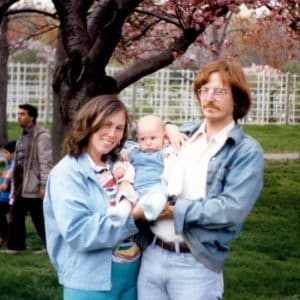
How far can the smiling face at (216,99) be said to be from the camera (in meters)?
4.07

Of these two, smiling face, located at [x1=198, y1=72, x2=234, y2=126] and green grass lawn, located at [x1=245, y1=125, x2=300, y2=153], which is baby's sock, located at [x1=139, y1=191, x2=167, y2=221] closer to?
smiling face, located at [x1=198, y1=72, x2=234, y2=126]

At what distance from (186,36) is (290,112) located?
997 inches

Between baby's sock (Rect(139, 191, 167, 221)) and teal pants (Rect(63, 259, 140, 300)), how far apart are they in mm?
316

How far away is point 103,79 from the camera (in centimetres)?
793

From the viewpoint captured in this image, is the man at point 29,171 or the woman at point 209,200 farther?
the man at point 29,171

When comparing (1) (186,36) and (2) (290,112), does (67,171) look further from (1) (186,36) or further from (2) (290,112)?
(2) (290,112)

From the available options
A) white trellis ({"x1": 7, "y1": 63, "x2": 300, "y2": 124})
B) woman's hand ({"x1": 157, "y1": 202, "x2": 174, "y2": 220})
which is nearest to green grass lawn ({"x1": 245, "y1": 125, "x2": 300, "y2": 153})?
white trellis ({"x1": 7, "y1": 63, "x2": 300, "y2": 124})

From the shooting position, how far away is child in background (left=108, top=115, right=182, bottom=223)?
156 inches

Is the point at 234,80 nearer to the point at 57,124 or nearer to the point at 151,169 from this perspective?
the point at 151,169

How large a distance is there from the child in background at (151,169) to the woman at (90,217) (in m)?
0.07

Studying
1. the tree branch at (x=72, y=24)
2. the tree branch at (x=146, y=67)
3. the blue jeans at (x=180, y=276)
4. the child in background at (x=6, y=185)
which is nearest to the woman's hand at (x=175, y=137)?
the blue jeans at (x=180, y=276)

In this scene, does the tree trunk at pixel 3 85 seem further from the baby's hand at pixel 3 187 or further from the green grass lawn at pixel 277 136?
the baby's hand at pixel 3 187

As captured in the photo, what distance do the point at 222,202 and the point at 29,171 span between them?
589 centimetres

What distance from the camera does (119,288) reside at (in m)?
4.18
